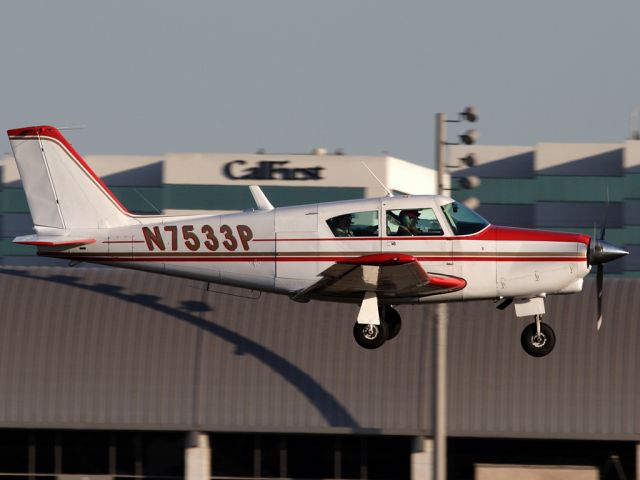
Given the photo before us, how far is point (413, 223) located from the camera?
63.5 feet

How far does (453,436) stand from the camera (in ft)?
95.3

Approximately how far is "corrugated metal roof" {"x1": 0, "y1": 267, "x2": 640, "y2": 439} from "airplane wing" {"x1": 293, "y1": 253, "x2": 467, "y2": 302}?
989cm

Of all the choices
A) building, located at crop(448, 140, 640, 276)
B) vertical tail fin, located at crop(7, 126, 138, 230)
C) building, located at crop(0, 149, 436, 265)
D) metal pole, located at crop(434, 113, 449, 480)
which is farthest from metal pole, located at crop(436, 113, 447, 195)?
building, located at crop(448, 140, 640, 276)

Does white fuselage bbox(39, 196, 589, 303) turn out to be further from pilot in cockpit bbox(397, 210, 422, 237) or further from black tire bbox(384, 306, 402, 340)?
black tire bbox(384, 306, 402, 340)

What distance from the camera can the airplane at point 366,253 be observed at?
63.4 ft

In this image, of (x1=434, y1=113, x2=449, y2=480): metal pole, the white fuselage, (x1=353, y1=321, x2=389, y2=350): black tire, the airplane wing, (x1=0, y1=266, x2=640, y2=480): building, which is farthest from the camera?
(x1=0, y1=266, x2=640, y2=480): building

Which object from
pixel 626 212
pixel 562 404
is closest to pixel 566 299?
pixel 562 404

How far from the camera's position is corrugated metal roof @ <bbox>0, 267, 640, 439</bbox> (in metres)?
29.2

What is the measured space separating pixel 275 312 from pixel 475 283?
38.2 ft

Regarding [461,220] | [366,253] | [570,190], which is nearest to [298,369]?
[366,253]

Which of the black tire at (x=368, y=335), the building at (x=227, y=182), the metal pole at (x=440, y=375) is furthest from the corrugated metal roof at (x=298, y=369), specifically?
the building at (x=227, y=182)

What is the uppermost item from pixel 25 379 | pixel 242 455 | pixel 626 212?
pixel 626 212

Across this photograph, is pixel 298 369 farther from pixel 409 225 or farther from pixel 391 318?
pixel 409 225

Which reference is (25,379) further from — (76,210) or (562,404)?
(562,404)
